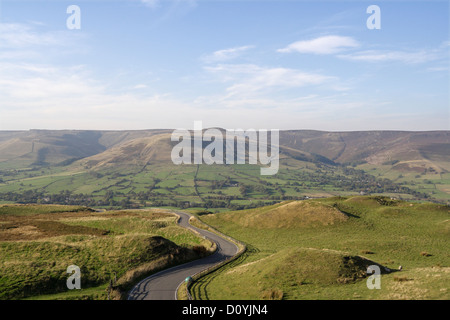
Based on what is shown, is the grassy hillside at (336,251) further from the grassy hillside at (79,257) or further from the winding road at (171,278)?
the grassy hillside at (79,257)

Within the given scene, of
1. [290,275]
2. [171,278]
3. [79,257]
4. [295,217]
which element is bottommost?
[295,217]

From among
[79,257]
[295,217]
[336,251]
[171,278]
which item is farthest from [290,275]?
[295,217]

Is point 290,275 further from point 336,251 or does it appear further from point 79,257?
point 79,257

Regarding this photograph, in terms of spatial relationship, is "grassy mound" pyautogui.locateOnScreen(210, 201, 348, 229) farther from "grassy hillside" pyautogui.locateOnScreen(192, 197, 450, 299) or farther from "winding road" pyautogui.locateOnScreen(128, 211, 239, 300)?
"winding road" pyautogui.locateOnScreen(128, 211, 239, 300)

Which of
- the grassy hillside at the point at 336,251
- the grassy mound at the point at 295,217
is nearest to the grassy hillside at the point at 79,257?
the grassy hillside at the point at 336,251

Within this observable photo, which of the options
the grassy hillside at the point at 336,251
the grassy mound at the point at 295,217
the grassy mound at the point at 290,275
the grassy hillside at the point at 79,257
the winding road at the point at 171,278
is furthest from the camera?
the grassy mound at the point at 295,217
